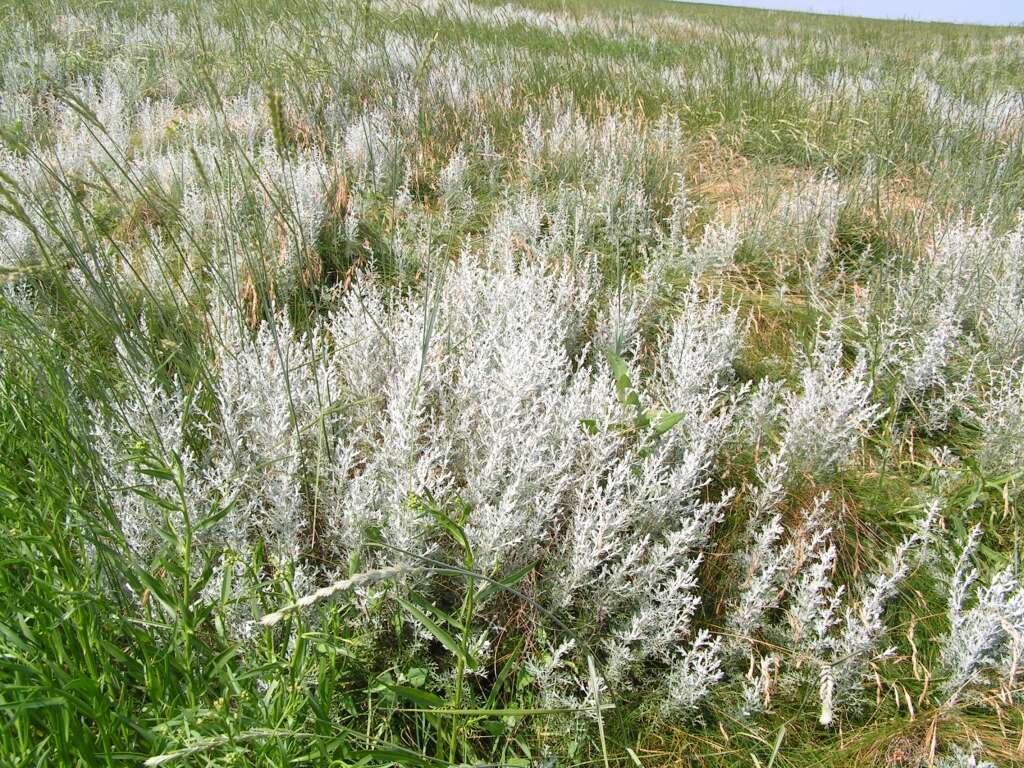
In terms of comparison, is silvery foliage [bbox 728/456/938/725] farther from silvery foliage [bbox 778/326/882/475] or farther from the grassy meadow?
silvery foliage [bbox 778/326/882/475]

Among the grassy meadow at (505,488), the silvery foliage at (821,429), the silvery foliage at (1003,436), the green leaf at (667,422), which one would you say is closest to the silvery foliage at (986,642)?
the grassy meadow at (505,488)

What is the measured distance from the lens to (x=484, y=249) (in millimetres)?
3418

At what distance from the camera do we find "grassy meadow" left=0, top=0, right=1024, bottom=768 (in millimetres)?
1316

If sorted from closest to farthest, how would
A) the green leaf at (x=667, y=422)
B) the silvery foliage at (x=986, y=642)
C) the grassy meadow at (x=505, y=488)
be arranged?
the grassy meadow at (x=505, y=488), the silvery foliage at (x=986, y=642), the green leaf at (x=667, y=422)

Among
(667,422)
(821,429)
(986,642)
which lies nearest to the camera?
(986,642)

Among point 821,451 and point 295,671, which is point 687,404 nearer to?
point 821,451

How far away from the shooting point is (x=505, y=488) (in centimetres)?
190

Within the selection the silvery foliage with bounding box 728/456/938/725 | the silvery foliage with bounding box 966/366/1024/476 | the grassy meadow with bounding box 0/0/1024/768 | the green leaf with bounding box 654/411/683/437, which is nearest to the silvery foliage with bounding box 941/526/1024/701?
the grassy meadow with bounding box 0/0/1024/768

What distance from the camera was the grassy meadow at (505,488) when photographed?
4.32 feet

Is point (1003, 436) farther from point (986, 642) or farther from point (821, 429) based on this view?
point (986, 642)

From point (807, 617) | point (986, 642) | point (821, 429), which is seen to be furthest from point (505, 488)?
point (986, 642)

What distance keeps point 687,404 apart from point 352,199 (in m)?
2.32

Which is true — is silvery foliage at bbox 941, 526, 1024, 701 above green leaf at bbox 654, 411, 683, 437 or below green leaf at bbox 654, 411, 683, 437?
below

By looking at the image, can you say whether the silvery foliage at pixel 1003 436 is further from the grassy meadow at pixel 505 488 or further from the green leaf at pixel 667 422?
the green leaf at pixel 667 422
